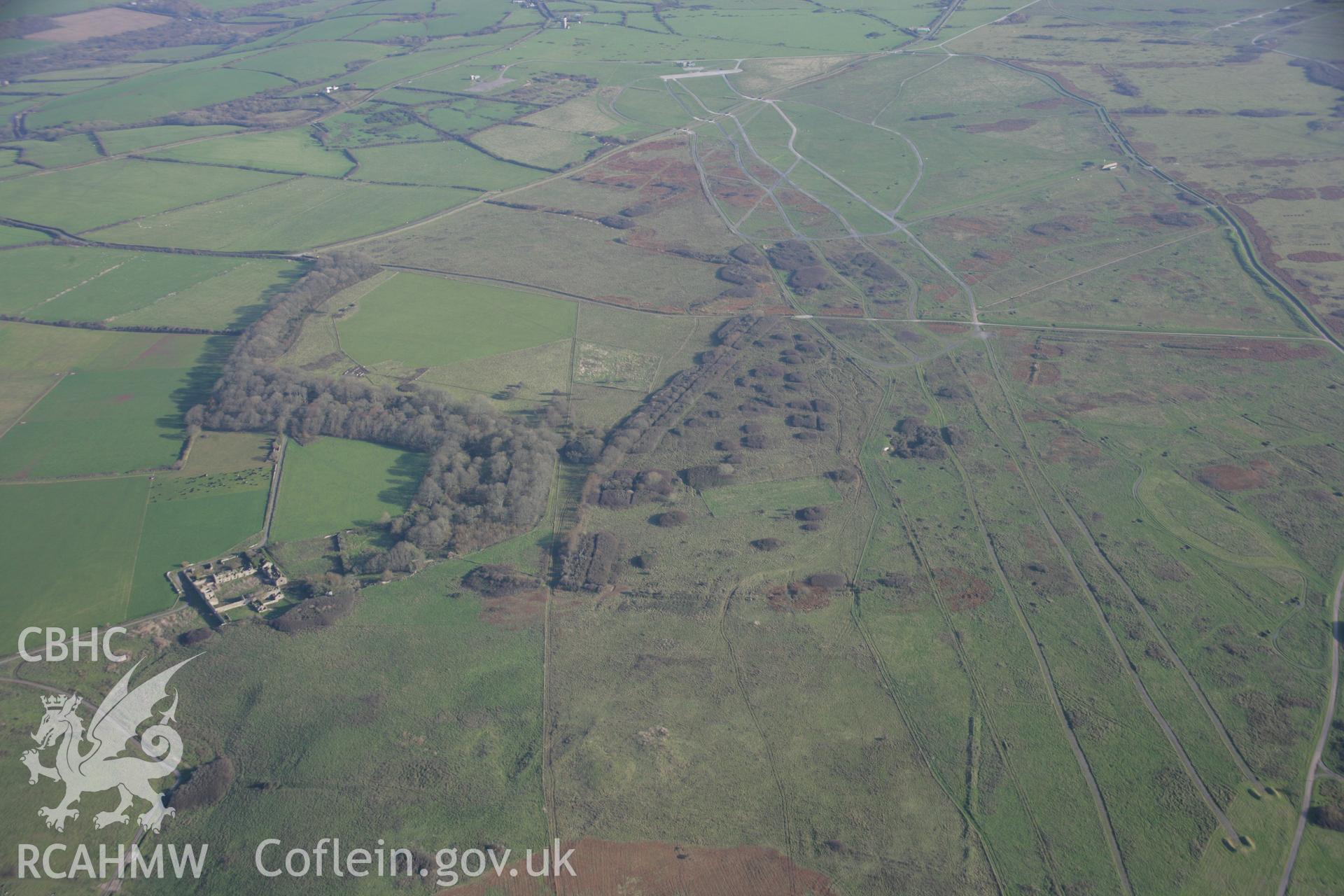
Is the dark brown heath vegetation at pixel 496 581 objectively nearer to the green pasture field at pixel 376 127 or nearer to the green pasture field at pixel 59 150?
the green pasture field at pixel 376 127

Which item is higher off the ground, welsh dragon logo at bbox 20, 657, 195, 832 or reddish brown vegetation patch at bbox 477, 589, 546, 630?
welsh dragon logo at bbox 20, 657, 195, 832

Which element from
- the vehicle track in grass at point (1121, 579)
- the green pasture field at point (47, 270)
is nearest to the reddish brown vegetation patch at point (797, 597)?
the vehicle track in grass at point (1121, 579)

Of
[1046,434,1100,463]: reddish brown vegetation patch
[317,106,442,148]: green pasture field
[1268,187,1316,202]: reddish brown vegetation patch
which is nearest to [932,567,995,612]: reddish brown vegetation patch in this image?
[1046,434,1100,463]: reddish brown vegetation patch

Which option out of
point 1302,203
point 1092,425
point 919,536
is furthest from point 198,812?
point 1302,203

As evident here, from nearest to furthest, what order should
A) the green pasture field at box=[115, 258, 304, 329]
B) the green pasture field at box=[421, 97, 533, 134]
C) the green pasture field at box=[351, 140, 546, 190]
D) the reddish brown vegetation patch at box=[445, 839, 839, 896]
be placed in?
the reddish brown vegetation patch at box=[445, 839, 839, 896], the green pasture field at box=[115, 258, 304, 329], the green pasture field at box=[351, 140, 546, 190], the green pasture field at box=[421, 97, 533, 134]

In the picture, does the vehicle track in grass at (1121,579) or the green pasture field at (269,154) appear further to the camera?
the green pasture field at (269,154)

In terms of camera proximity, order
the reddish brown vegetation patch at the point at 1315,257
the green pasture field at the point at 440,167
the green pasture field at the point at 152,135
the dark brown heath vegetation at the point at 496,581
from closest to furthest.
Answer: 1. the dark brown heath vegetation at the point at 496,581
2. the reddish brown vegetation patch at the point at 1315,257
3. the green pasture field at the point at 440,167
4. the green pasture field at the point at 152,135

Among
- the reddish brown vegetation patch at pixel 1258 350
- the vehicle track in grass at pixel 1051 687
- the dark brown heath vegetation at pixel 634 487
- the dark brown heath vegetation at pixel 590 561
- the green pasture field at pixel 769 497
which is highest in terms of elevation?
the dark brown heath vegetation at pixel 634 487

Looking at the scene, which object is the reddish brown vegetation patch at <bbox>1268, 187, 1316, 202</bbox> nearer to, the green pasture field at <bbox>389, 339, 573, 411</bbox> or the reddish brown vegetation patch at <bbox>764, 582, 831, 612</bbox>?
the green pasture field at <bbox>389, 339, 573, 411</bbox>
